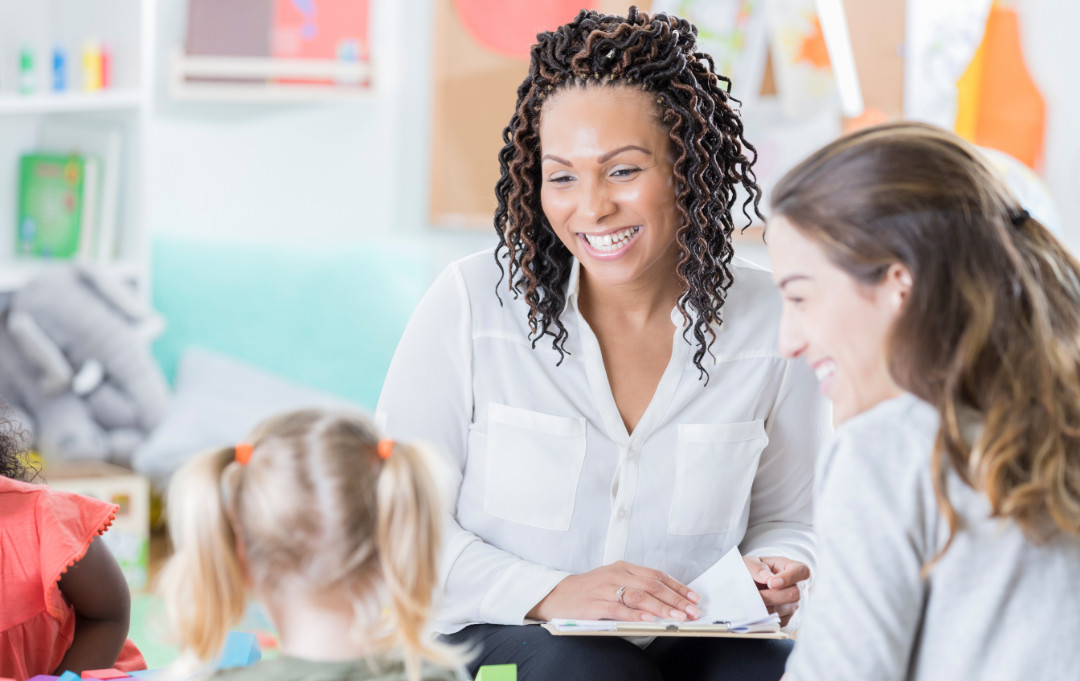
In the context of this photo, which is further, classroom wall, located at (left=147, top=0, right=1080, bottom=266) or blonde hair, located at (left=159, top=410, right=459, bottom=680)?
classroom wall, located at (left=147, top=0, right=1080, bottom=266)

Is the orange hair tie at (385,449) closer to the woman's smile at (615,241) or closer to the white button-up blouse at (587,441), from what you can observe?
the white button-up blouse at (587,441)

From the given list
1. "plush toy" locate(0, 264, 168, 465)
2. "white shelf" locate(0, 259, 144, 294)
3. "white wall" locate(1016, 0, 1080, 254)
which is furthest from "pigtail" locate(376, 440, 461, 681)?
"white wall" locate(1016, 0, 1080, 254)

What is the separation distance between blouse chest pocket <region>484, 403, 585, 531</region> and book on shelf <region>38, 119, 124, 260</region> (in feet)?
5.98

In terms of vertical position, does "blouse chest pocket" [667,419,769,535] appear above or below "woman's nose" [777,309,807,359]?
below

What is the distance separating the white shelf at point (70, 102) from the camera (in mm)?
2494

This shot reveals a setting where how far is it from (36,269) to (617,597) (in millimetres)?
2003

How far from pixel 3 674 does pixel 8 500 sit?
20cm

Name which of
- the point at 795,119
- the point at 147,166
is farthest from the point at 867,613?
the point at 147,166

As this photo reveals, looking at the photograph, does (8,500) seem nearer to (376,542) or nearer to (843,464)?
(376,542)

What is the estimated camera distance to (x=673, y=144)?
51.6 inches

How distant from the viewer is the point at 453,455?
135cm

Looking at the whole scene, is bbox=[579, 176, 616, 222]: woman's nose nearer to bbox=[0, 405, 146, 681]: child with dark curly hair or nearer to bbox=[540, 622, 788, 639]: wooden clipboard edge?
bbox=[540, 622, 788, 639]: wooden clipboard edge

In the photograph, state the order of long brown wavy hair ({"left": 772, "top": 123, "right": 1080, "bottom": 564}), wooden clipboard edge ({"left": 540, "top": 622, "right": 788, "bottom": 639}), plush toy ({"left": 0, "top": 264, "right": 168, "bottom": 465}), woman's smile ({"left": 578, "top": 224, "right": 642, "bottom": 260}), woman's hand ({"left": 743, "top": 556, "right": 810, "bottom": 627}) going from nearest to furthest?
long brown wavy hair ({"left": 772, "top": 123, "right": 1080, "bottom": 564})
wooden clipboard edge ({"left": 540, "top": 622, "right": 788, "bottom": 639})
woman's hand ({"left": 743, "top": 556, "right": 810, "bottom": 627})
woman's smile ({"left": 578, "top": 224, "right": 642, "bottom": 260})
plush toy ({"left": 0, "top": 264, "right": 168, "bottom": 465})

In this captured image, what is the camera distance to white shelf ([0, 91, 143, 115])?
249cm
